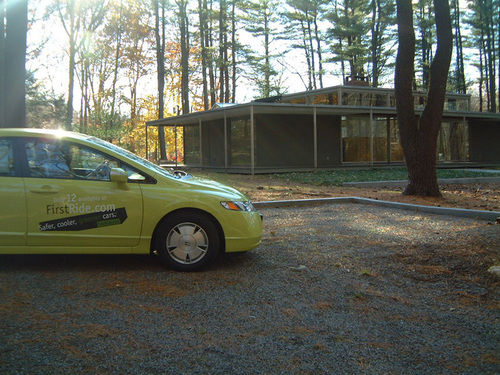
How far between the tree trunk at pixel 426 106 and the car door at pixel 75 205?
8168mm

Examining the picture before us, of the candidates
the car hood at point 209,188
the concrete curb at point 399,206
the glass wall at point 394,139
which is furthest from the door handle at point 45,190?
the glass wall at point 394,139

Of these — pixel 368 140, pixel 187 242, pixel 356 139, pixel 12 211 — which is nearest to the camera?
pixel 12 211

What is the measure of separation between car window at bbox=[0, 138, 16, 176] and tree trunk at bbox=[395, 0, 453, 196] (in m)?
8.95

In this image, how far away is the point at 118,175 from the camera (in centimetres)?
450

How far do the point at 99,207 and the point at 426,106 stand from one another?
867cm

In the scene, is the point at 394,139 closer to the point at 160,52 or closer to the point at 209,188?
the point at 160,52

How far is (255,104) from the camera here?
680 inches

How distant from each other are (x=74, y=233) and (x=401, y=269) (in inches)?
136

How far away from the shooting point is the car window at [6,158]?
14.7ft

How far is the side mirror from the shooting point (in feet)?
14.8

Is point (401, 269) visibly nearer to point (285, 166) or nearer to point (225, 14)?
point (285, 166)

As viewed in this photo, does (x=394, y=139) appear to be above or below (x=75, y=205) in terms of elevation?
above

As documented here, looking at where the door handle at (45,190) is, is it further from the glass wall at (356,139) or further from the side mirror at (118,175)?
the glass wall at (356,139)

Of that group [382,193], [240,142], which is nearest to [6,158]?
[382,193]
